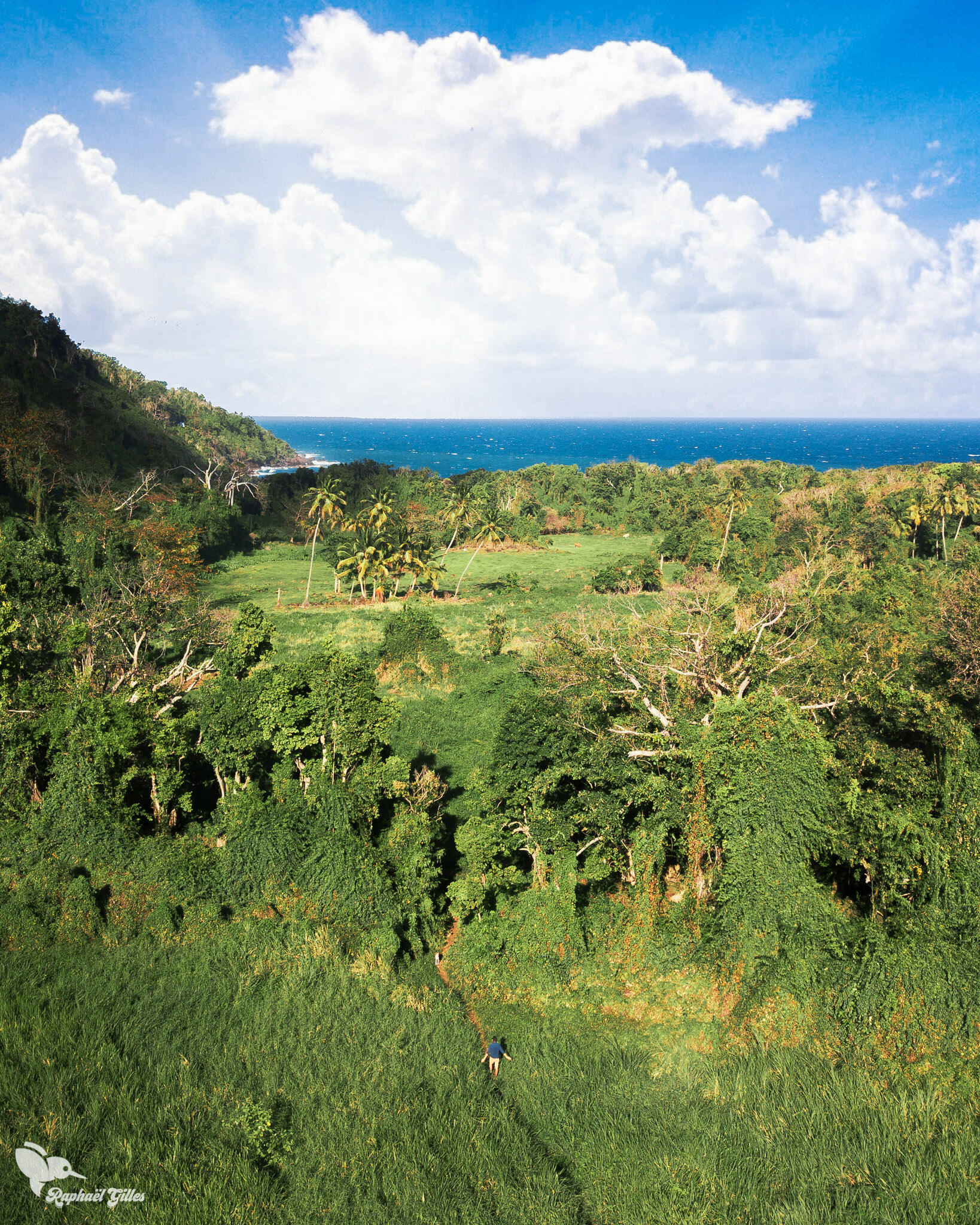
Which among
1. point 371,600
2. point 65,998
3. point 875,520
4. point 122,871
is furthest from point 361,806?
point 875,520

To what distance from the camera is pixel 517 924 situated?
20156 millimetres

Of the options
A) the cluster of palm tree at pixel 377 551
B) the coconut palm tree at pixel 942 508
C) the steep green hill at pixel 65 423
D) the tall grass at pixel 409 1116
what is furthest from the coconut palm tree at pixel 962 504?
the steep green hill at pixel 65 423

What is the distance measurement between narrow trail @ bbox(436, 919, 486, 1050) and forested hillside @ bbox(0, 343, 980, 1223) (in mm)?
121

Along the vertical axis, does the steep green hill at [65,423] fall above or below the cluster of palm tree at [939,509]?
above

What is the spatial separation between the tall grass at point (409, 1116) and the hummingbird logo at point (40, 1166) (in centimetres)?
14

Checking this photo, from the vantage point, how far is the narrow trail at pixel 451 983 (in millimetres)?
17578

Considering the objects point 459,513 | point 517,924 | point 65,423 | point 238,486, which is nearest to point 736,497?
point 459,513

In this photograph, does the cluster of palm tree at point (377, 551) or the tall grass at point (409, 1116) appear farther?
the cluster of palm tree at point (377, 551)

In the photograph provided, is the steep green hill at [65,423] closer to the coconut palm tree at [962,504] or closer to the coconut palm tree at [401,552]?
the coconut palm tree at [401,552]

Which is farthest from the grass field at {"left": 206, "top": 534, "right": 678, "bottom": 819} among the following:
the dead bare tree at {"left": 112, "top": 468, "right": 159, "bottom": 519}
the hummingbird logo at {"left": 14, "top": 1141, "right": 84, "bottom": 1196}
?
the hummingbird logo at {"left": 14, "top": 1141, "right": 84, "bottom": 1196}

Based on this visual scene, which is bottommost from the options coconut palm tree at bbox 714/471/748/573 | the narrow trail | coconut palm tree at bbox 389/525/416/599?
the narrow trail

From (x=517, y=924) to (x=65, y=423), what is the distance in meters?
83.6

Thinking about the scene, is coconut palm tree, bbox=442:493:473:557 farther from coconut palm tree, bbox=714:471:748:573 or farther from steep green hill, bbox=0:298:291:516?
steep green hill, bbox=0:298:291:516

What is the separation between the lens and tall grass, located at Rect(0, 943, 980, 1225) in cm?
1203
